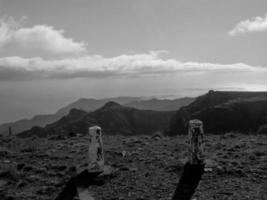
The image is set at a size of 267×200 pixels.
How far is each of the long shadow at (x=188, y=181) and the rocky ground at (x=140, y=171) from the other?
176 millimetres

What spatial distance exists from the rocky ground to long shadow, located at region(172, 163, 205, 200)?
0.58 feet

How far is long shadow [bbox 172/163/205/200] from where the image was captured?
9678mm

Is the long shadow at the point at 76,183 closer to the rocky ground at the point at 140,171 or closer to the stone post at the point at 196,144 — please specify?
the rocky ground at the point at 140,171

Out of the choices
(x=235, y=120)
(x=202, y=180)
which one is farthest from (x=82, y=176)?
(x=235, y=120)

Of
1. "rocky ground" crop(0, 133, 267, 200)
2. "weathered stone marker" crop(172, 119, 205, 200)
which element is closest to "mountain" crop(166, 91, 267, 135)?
"rocky ground" crop(0, 133, 267, 200)

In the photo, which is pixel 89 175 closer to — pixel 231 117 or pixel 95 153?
pixel 95 153

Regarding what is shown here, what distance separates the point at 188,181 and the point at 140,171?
1824mm

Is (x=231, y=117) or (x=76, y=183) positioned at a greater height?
(x=76, y=183)

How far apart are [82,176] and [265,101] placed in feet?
276

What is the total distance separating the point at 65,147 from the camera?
1639 cm

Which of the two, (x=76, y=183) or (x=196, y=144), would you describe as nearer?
(x=76, y=183)

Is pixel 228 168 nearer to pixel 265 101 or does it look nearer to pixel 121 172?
pixel 121 172

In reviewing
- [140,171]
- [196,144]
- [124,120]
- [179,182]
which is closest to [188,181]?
[179,182]

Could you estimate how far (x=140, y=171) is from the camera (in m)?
11.7
